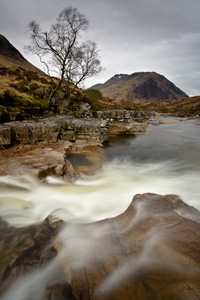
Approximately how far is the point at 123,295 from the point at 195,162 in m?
6.98

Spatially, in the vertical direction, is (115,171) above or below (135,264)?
below

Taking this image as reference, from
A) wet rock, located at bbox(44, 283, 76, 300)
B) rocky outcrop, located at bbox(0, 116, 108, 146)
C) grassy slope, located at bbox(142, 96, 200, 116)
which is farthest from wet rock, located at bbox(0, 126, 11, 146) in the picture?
grassy slope, located at bbox(142, 96, 200, 116)

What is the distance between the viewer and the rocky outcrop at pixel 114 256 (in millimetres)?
1644

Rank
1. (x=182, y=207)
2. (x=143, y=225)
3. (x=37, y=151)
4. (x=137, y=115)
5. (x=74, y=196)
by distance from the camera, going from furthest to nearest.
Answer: (x=137, y=115)
(x=37, y=151)
(x=74, y=196)
(x=182, y=207)
(x=143, y=225)

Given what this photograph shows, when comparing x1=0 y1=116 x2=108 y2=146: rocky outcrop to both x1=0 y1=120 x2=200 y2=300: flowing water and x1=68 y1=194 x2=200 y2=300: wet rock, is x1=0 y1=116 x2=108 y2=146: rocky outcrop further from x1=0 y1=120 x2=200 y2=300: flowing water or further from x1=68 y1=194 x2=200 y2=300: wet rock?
x1=68 y1=194 x2=200 y2=300: wet rock

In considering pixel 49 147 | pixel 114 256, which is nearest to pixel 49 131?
pixel 49 147

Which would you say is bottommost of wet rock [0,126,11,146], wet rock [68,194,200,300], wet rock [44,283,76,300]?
wet rock [44,283,76,300]

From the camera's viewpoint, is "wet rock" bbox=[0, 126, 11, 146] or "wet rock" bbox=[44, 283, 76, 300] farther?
"wet rock" bbox=[0, 126, 11, 146]

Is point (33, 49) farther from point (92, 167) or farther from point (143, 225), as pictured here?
point (143, 225)

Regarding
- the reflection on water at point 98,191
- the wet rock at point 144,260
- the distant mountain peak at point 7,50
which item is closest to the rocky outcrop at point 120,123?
the reflection on water at point 98,191

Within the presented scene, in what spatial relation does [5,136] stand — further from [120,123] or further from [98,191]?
[120,123]

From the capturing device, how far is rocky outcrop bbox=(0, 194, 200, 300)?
164 centimetres

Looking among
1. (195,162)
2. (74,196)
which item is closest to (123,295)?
(74,196)

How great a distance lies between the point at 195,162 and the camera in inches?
277
